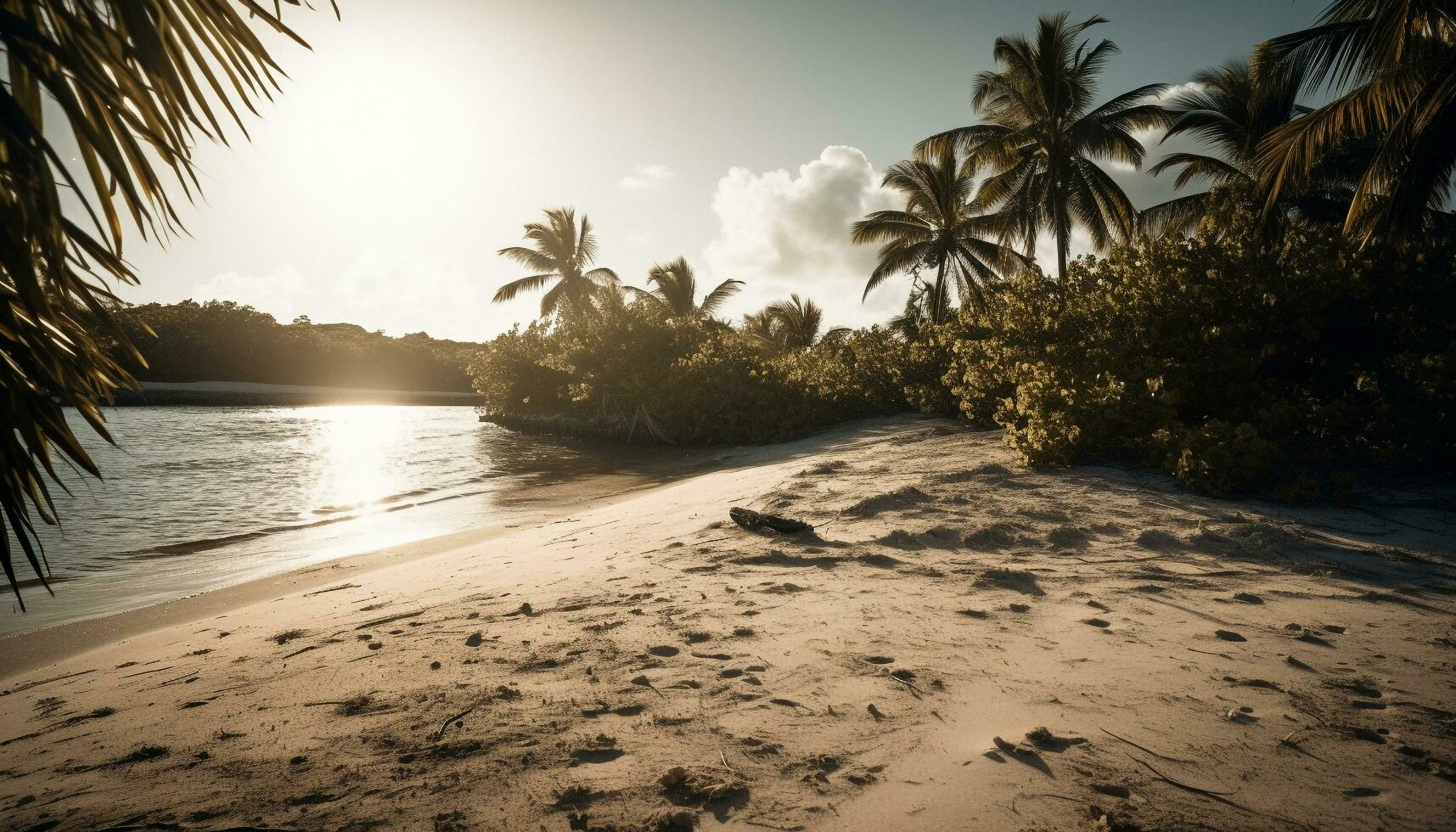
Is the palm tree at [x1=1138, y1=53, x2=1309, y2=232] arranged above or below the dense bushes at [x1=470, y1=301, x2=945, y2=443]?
above

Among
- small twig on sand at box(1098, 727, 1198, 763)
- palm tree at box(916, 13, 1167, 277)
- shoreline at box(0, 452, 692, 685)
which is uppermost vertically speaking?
palm tree at box(916, 13, 1167, 277)

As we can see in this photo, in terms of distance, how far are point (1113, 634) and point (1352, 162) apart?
23.5 metres

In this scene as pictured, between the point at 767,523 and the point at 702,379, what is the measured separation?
1397cm

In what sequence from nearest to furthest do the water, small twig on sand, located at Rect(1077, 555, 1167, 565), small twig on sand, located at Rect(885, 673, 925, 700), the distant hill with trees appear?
1. small twig on sand, located at Rect(885, 673, 925, 700)
2. small twig on sand, located at Rect(1077, 555, 1167, 565)
3. the water
4. the distant hill with trees

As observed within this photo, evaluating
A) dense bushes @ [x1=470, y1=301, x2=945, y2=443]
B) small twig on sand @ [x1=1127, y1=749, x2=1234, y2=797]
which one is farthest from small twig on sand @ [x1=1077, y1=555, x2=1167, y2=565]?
dense bushes @ [x1=470, y1=301, x2=945, y2=443]

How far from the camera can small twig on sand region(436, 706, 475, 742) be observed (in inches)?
93.3

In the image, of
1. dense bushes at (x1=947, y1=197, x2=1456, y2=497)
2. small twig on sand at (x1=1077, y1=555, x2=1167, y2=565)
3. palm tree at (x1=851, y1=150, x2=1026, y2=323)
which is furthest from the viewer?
palm tree at (x1=851, y1=150, x2=1026, y2=323)

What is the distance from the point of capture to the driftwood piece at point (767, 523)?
5.11 meters

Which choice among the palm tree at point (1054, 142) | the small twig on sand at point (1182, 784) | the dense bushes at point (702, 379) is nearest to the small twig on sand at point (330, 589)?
the small twig on sand at point (1182, 784)

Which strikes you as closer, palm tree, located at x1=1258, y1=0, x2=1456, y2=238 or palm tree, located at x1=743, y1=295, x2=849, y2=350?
palm tree, located at x1=1258, y1=0, x2=1456, y2=238

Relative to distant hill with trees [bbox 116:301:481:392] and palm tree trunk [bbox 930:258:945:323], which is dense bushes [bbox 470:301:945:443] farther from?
distant hill with trees [bbox 116:301:481:392]

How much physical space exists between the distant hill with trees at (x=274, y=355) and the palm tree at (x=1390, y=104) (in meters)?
47.7

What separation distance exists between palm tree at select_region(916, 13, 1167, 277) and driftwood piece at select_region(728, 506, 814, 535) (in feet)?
57.6

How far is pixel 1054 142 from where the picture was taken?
1881 cm
